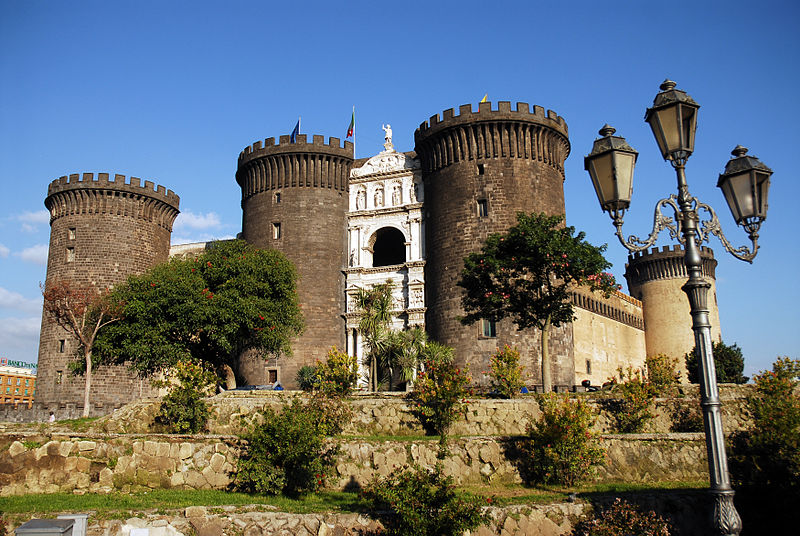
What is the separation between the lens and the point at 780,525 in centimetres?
1297

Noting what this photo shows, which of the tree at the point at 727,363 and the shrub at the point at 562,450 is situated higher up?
the tree at the point at 727,363

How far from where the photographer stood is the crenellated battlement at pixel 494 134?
39.9 metres

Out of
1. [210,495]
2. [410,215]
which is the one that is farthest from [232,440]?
[410,215]

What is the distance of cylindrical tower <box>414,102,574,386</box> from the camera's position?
38156mm

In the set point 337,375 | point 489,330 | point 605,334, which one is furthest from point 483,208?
point 605,334

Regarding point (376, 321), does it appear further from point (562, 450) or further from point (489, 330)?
point (562, 450)

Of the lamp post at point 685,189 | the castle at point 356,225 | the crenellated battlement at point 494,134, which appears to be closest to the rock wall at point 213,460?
the lamp post at point 685,189

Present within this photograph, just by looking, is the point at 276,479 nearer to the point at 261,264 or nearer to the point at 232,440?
the point at 232,440

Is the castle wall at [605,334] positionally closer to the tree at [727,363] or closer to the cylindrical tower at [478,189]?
the tree at [727,363]

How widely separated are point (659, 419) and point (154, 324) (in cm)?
2304

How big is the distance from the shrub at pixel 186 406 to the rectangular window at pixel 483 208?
2163 cm

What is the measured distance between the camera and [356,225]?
1726 inches

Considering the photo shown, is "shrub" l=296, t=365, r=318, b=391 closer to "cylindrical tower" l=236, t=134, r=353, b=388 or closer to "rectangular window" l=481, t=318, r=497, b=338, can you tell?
"cylindrical tower" l=236, t=134, r=353, b=388

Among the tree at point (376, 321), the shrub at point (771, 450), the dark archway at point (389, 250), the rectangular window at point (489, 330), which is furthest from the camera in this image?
the dark archway at point (389, 250)
